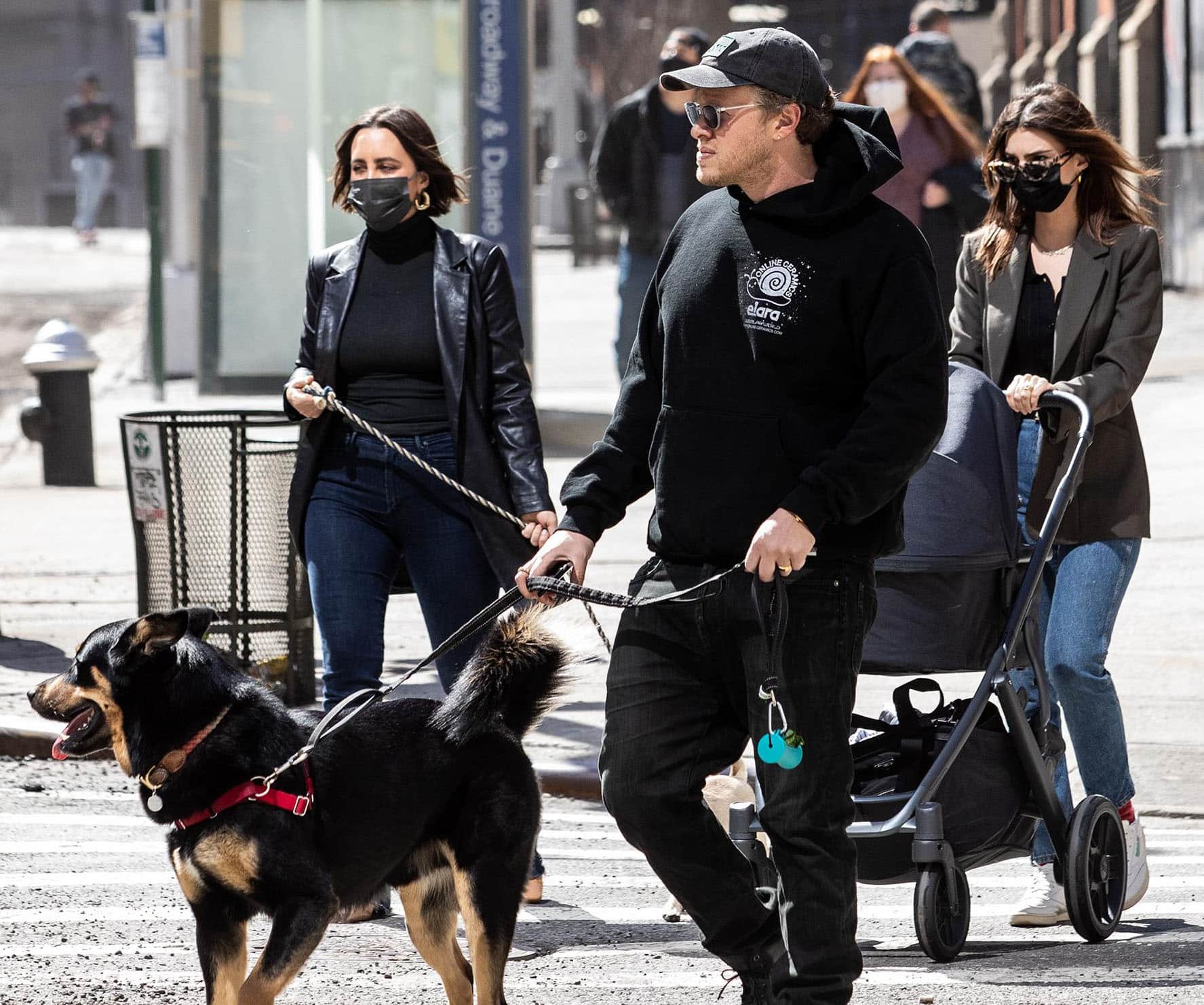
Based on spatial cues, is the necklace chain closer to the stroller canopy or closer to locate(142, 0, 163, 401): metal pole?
the stroller canopy

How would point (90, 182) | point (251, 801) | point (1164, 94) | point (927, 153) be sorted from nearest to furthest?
point (251, 801), point (927, 153), point (1164, 94), point (90, 182)

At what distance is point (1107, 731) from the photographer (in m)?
5.37

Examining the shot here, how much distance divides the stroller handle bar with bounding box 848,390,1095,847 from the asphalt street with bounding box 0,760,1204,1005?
1.19 feet

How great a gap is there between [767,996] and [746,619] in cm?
77

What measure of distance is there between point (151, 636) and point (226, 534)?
3.27 metres

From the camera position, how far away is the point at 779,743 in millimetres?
3920

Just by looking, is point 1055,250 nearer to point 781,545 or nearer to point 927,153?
point 781,545

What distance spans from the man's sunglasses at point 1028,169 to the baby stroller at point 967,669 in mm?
601

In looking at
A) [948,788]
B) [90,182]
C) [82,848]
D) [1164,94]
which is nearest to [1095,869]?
[948,788]

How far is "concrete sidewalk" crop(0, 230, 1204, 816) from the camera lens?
7.27m

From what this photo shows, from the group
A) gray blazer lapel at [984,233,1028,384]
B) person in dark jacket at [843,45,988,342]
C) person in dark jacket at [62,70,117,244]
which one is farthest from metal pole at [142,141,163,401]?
person in dark jacket at [62,70,117,244]

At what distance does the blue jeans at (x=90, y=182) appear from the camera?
32.7 m

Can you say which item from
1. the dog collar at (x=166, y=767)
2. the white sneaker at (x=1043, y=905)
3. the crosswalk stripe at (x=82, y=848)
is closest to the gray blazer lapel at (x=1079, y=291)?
the white sneaker at (x=1043, y=905)

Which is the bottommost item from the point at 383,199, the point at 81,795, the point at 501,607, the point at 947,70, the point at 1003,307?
the point at 81,795
